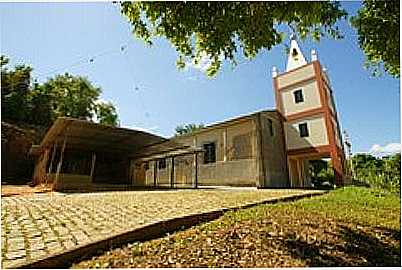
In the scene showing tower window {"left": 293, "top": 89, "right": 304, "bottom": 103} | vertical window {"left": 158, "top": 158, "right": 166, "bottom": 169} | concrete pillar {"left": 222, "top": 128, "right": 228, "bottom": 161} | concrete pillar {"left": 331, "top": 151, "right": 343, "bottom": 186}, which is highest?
tower window {"left": 293, "top": 89, "right": 304, "bottom": 103}

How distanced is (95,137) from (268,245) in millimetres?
16494

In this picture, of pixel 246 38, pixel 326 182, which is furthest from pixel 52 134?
pixel 326 182

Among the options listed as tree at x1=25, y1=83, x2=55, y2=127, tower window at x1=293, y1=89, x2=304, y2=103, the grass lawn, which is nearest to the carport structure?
tower window at x1=293, y1=89, x2=304, y2=103

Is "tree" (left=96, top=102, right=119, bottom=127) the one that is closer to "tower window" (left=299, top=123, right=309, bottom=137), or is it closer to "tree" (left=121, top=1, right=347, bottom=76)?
"tower window" (left=299, top=123, right=309, bottom=137)

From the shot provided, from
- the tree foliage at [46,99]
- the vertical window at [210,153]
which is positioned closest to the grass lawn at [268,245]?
the vertical window at [210,153]

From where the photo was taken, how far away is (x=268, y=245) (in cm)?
418

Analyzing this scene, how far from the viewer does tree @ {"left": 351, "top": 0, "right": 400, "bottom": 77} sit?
6.66 meters

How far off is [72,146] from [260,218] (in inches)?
717

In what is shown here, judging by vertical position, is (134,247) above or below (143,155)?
below

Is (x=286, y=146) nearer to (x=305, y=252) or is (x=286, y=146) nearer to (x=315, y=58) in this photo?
(x=315, y=58)

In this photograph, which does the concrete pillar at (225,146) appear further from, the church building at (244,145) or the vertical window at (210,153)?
the vertical window at (210,153)

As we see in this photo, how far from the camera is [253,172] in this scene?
17828 millimetres

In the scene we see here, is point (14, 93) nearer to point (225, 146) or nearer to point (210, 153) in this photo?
point (210, 153)

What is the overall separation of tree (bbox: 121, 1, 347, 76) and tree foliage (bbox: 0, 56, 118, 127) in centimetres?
2308
